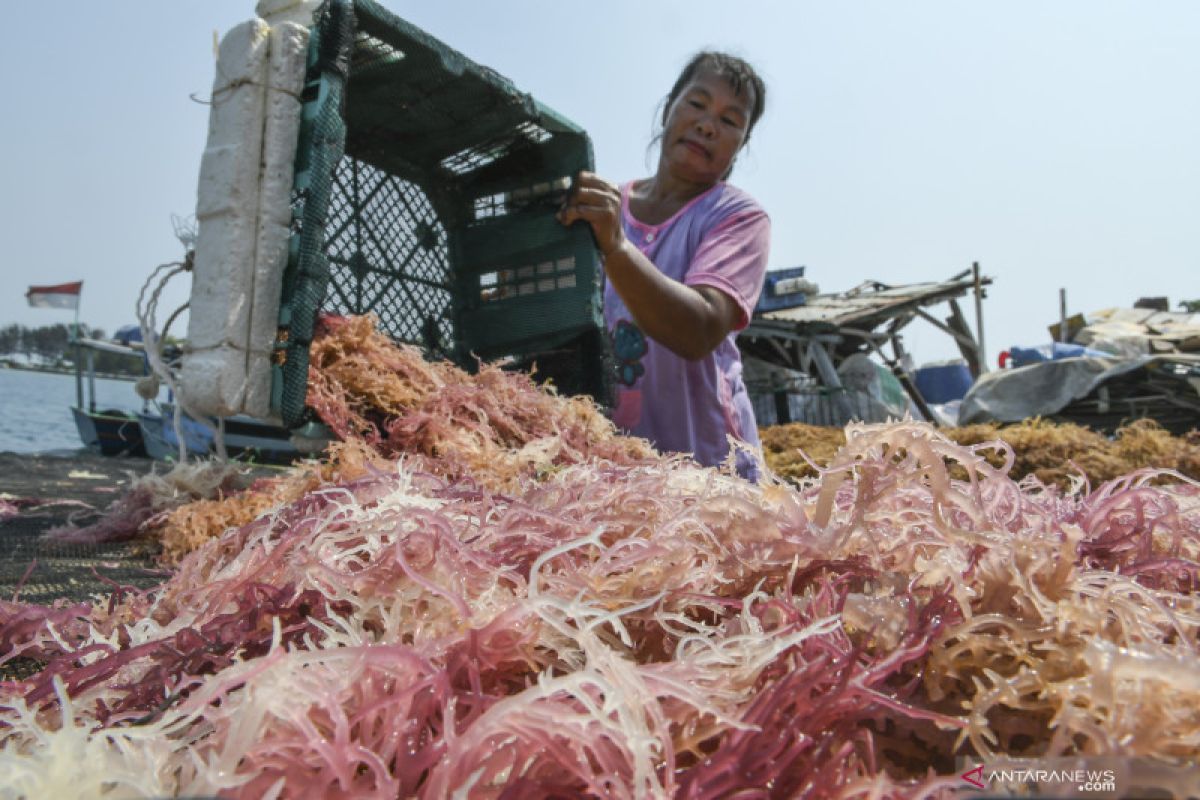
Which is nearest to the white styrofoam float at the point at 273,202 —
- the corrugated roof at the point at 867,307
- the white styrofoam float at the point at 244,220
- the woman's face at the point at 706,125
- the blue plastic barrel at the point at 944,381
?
the white styrofoam float at the point at 244,220

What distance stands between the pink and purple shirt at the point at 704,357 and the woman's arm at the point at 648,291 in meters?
0.12

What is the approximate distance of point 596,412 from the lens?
241 cm

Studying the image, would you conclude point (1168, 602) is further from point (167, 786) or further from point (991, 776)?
point (167, 786)

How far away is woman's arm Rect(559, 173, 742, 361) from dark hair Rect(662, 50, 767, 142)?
833 millimetres

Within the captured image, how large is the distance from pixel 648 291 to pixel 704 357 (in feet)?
1.30

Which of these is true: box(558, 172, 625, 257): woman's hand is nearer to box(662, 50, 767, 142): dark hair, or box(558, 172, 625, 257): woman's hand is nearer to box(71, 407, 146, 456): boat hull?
box(662, 50, 767, 142): dark hair

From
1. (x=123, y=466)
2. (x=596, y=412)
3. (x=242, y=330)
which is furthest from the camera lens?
(x=123, y=466)

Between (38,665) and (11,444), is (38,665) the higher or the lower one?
the higher one

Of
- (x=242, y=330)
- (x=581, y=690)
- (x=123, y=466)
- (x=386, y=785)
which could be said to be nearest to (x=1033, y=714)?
(x=581, y=690)

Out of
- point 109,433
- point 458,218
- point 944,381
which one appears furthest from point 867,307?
point 109,433

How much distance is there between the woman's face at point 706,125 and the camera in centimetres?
254

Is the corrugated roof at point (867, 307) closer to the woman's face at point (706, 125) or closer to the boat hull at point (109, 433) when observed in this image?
the woman's face at point (706, 125)

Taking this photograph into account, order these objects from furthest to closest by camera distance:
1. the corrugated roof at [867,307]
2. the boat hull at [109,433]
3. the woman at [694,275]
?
the boat hull at [109,433]
the corrugated roof at [867,307]
the woman at [694,275]

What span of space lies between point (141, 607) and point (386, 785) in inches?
28.9
